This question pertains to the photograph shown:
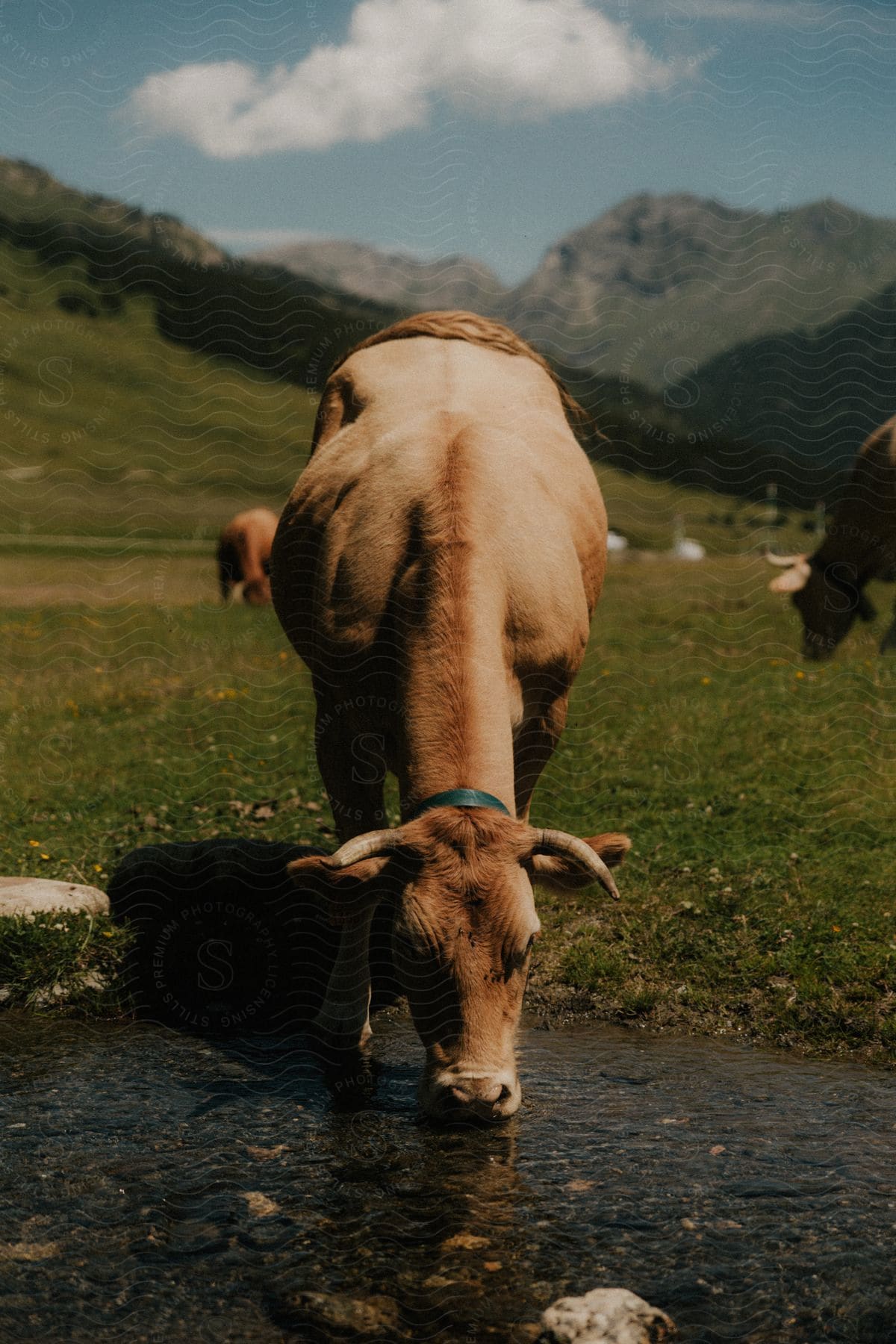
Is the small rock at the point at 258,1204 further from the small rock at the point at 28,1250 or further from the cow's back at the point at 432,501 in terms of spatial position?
the cow's back at the point at 432,501

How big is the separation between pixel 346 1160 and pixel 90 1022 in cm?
235

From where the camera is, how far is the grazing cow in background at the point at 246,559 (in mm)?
26766

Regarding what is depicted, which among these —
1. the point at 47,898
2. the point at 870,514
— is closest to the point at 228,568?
the point at 870,514

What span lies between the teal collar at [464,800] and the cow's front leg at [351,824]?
1.32 metres

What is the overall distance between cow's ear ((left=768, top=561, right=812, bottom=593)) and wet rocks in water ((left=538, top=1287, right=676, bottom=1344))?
12.7 meters

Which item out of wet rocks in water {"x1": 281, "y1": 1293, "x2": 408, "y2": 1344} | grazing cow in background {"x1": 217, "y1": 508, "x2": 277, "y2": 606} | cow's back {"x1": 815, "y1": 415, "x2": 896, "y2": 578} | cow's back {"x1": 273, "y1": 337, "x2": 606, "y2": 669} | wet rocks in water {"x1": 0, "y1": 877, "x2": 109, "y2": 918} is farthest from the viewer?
grazing cow in background {"x1": 217, "y1": 508, "x2": 277, "y2": 606}

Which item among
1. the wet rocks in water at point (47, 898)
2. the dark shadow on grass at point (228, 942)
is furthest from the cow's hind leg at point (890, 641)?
the wet rocks in water at point (47, 898)

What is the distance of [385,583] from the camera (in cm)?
629

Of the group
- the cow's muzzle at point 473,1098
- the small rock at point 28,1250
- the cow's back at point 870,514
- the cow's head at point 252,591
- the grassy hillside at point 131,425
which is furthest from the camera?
the grassy hillside at point 131,425

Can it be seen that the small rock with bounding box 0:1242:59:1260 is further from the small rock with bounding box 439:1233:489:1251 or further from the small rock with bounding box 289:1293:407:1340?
the small rock with bounding box 439:1233:489:1251

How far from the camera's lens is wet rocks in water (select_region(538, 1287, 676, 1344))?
405 centimetres

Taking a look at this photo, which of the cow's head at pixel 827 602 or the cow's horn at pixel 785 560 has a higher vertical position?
the cow's horn at pixel 785 560

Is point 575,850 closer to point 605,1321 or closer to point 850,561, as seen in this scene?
point 605,1321

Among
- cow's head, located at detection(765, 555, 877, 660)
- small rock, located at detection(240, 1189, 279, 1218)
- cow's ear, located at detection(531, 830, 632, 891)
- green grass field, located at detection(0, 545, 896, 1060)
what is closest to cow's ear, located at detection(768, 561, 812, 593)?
cow's head, located at detection(765, 555, 877, 660)
